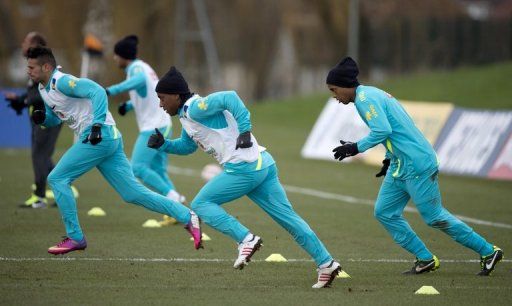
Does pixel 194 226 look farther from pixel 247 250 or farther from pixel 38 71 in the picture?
pixel 38 71

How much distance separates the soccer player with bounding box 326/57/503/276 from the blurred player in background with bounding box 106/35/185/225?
4.58m

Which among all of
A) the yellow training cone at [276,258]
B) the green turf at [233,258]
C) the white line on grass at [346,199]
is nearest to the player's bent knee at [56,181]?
the green turf at [233,258]

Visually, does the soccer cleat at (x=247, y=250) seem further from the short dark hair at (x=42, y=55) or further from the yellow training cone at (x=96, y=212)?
the yellow training cone at (x=96, y=212)

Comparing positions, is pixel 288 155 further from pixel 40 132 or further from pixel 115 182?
pixel 115 182

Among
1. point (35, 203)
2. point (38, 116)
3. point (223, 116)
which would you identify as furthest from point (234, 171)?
point (35, 203)

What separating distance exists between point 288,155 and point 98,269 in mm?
15509

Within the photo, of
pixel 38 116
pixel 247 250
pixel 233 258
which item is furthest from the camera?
pixel 38 116

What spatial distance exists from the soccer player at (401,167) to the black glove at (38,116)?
350cm

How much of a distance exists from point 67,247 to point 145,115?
4.01 meters

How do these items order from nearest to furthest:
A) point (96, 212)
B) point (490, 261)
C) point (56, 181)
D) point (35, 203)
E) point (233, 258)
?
point (490, 261)
point (56, 181)
point (233, 258)
point (96, 212)
point (35, 203)

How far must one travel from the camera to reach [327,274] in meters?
9.86

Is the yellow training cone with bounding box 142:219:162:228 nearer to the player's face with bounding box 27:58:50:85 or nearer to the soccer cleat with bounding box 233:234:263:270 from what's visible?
the player's face with bounding box 27:58:50:85

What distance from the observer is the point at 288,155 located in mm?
26031

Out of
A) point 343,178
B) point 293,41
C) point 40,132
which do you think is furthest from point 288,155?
point 293,41
